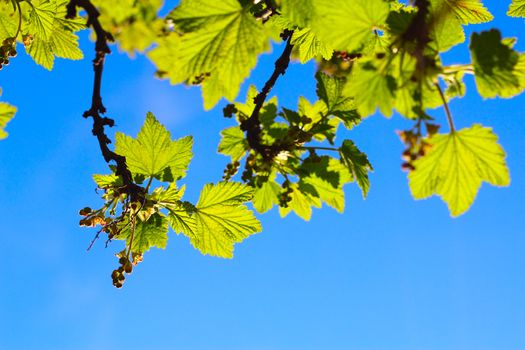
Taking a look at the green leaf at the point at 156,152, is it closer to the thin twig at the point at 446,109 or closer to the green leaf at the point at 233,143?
the green leaf at the point at 233,143

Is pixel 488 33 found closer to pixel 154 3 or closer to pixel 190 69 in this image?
pixel 190 69

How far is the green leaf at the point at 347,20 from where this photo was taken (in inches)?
65.4

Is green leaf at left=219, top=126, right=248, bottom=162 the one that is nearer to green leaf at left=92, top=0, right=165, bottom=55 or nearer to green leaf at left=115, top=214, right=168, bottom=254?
green leaf at left=115, top=214, right=168, bottom=254

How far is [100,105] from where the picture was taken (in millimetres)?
2115

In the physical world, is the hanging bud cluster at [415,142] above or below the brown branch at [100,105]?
below

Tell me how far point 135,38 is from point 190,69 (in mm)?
267

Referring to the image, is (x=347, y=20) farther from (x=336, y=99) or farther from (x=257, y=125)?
(x=336, y=99)

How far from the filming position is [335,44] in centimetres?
170

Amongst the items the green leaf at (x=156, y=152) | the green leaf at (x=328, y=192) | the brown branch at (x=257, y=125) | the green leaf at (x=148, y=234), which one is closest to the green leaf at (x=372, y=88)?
the brown branch at (x=257, y=125)

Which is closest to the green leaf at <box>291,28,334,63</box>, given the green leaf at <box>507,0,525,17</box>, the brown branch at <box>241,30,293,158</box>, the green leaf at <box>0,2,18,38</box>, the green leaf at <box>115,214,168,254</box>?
the brown branch at <box>241,30,293,158</box>

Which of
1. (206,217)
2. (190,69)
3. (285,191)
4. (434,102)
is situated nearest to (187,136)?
(206,217)

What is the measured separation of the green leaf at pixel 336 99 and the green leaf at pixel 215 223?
65 cm

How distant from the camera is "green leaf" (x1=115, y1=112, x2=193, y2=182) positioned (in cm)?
253

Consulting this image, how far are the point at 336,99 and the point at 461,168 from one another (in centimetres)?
77
